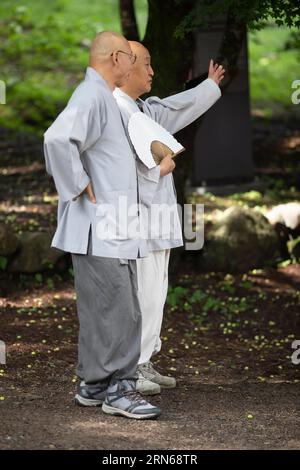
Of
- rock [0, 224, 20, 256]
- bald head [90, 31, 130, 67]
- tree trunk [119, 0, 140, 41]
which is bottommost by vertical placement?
rock [0, 224, 20, 256]

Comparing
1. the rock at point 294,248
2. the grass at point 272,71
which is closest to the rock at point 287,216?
the rock at point 294,248

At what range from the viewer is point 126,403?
4.93m

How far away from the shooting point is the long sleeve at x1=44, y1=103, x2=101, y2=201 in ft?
15.4

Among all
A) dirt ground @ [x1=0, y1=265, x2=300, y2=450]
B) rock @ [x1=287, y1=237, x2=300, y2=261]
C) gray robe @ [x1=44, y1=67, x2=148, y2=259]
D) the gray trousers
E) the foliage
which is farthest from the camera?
rock @ [x1=287, y1=237, x2=300, y2=261]

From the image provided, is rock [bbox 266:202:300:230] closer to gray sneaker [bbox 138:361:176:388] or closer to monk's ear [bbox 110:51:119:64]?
gray sneaker [bbox 138:361:176:388]

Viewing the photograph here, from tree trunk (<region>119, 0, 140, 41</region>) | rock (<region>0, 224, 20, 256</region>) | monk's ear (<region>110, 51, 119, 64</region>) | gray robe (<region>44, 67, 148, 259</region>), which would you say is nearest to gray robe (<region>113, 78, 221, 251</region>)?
gray robe (<region>44, 67, 148, 259</region>)

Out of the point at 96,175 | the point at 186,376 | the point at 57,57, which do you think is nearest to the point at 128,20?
the point at 186,376

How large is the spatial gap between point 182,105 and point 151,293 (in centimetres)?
110

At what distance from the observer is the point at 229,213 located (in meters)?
9.12

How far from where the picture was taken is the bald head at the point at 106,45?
492cm

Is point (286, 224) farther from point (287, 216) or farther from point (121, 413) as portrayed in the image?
point (121, 413)

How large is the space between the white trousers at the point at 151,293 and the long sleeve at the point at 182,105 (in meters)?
0.76

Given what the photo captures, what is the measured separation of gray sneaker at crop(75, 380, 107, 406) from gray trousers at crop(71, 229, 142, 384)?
12cm

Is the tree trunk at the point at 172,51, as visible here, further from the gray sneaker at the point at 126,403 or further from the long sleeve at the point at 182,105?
the gray sneaker at the point at 126,403
